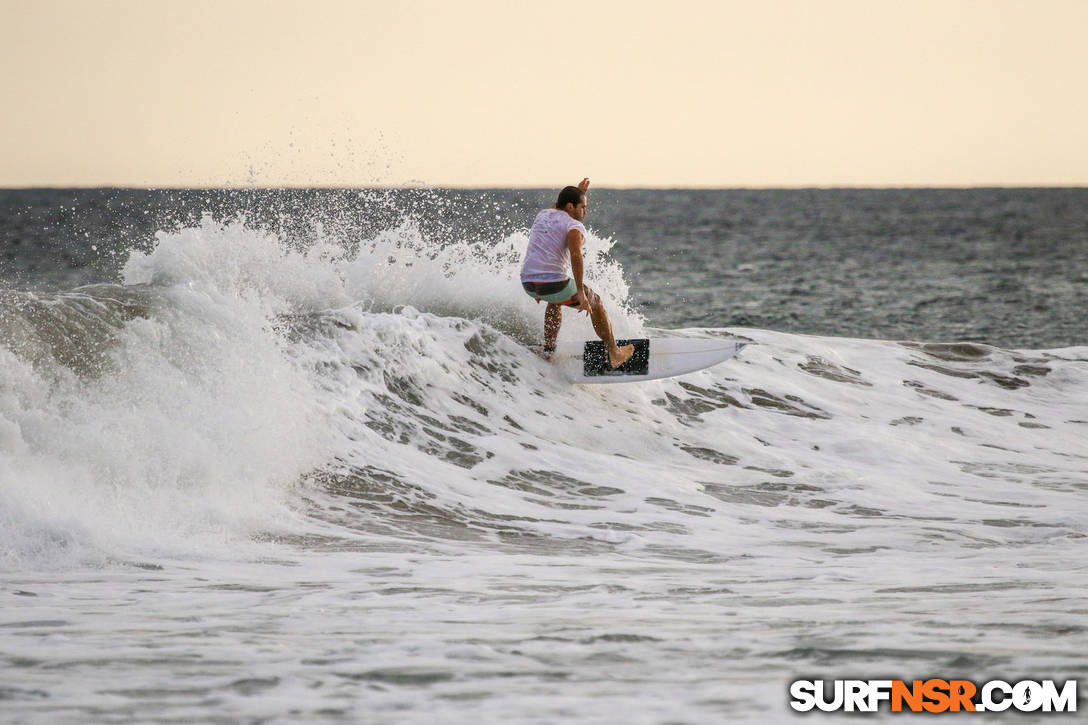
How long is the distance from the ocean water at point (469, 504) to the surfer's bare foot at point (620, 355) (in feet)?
1.29

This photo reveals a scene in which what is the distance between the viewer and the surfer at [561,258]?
1034cm

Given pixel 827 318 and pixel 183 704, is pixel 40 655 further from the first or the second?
pixel 827 318

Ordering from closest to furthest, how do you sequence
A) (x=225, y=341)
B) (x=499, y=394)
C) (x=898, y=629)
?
(x=898, y=629) < (x=225, y=341) < (x=499, y=394)

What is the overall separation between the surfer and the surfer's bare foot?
0.40m

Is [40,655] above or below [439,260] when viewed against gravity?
below

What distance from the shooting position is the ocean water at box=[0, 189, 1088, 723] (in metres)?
4.60

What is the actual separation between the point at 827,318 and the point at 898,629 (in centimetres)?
2033

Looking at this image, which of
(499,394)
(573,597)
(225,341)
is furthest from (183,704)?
(499,394)

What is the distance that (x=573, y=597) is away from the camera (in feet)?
19.2

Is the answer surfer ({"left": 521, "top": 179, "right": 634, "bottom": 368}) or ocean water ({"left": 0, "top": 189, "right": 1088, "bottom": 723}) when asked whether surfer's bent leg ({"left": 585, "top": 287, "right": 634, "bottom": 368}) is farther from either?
ocean water ({"left": 0, "top": 189, "right": 1088, "bottom": 723})

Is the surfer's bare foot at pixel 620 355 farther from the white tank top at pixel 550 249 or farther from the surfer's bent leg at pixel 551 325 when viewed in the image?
the white tank top at pixel 550 249

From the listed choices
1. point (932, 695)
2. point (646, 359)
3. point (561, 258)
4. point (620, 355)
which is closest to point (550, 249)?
point (561, 258)

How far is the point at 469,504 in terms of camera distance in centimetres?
817

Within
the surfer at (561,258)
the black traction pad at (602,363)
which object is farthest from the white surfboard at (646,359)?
the surfer at (561,258)
